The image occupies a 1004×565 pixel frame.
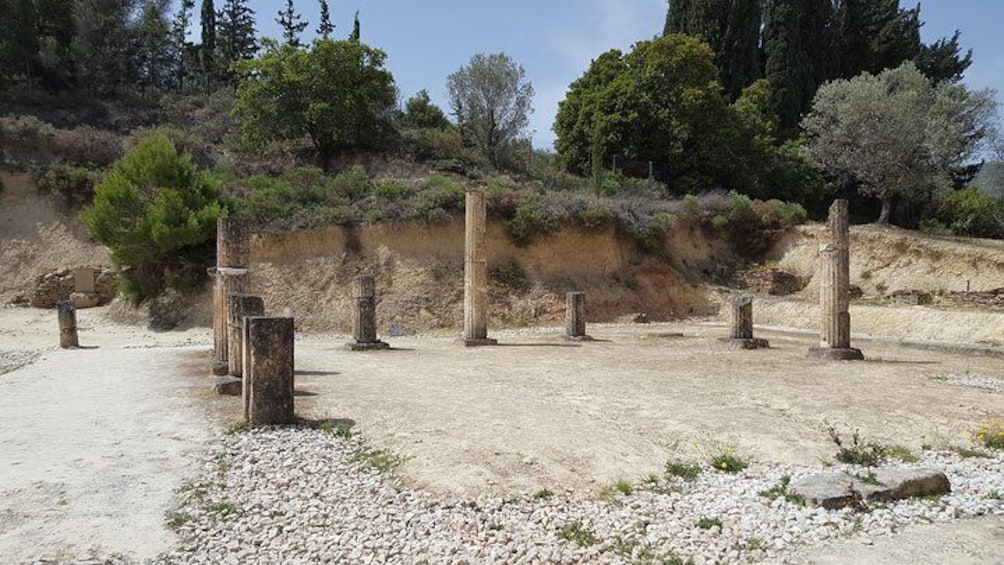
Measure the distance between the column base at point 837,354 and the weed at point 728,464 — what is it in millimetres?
9990

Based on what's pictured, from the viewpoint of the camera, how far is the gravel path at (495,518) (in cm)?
546

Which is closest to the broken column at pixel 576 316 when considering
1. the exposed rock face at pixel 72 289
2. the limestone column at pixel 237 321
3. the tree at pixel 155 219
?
the limestone column at pixel 237 321

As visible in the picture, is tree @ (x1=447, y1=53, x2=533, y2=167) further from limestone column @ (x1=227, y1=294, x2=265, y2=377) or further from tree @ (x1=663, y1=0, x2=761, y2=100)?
limestone column @ (x1=227, y1=294, x2=265, y2=377)

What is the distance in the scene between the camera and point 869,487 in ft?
21.8

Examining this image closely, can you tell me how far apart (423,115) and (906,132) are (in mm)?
27574

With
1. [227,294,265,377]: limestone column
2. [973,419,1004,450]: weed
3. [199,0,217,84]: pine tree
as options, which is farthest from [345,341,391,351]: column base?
[199,0,217,84]: pine tree

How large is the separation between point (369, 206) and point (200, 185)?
650 cm

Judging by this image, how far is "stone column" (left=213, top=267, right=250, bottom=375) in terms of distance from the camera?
13.0 metres

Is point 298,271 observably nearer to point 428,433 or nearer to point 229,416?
point 229,416

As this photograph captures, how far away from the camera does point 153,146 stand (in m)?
26.7

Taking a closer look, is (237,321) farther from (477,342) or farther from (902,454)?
(902,454)

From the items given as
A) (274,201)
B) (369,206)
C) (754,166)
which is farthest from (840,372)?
(754,166)

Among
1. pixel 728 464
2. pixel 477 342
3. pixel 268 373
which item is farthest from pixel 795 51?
pixel 268 373

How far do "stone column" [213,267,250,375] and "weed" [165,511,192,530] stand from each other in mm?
7177
